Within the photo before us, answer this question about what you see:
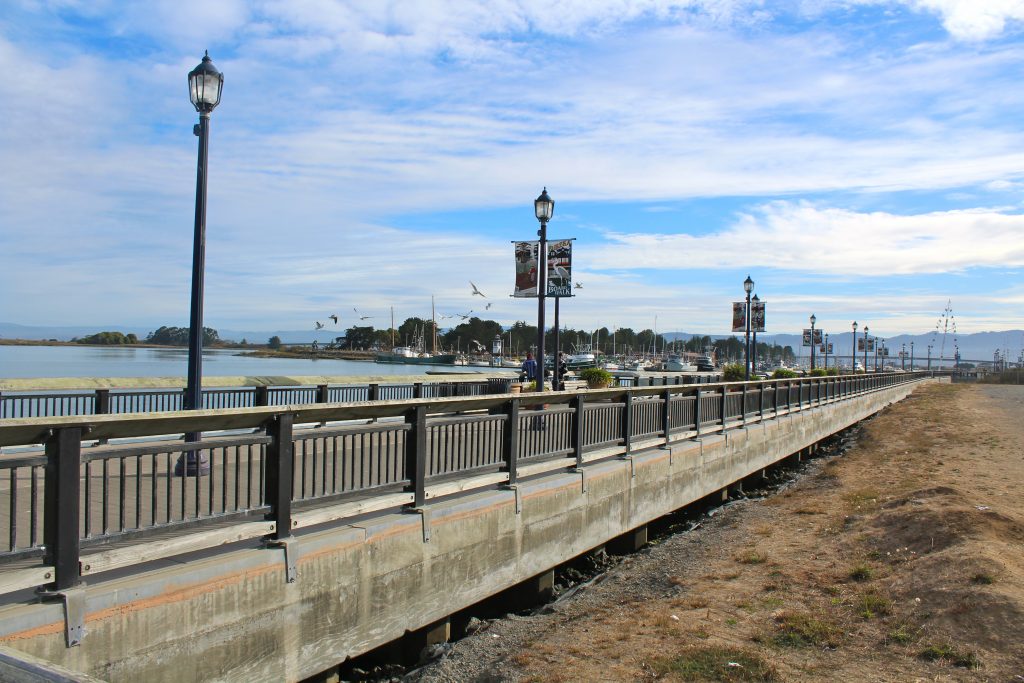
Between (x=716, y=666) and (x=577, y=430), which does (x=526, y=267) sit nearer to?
(x=577, y=430)

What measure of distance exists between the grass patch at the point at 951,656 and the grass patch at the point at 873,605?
1.02 meters

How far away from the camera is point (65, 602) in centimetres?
477

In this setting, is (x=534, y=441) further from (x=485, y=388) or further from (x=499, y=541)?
(x=485, y=388)

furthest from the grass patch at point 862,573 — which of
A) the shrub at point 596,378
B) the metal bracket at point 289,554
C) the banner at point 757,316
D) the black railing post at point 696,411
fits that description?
the banner at point 757,316

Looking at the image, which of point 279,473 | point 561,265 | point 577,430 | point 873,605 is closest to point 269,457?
point 279,473

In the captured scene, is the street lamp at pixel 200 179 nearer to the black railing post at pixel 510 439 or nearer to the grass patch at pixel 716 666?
the black railing post at pixel 510 439

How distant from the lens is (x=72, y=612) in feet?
15.7

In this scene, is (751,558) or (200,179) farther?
(200,179)

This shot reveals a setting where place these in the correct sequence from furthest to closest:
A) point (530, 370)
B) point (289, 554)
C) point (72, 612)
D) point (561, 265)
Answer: point (530, 370), point (561, 265), point (289, 554), point (72, 612)

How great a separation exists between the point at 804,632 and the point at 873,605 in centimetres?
114

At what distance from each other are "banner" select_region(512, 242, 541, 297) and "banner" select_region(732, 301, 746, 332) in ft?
76.8

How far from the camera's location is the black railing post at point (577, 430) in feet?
35.6

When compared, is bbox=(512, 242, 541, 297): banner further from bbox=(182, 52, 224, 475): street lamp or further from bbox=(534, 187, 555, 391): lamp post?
bbox=(182, 52, 224, 475): street lamp

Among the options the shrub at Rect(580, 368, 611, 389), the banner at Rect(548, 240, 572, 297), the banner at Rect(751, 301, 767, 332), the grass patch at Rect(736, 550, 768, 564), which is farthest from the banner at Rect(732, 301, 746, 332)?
the grass patch at Rect(736, 550, 768, 564)
